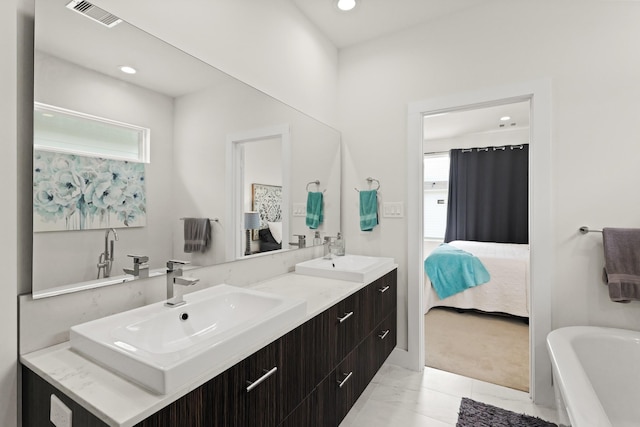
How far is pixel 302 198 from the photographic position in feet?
7.47

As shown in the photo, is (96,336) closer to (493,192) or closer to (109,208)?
(109,208)

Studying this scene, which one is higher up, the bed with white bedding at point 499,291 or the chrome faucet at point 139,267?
the chrome faucet at point 139,267

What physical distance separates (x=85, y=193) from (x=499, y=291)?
3806 mm

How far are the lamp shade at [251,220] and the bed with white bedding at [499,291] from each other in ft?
8.30

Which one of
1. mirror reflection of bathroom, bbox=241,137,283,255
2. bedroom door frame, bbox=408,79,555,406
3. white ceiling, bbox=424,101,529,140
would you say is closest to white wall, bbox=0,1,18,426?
mirror reflection of bathroom, bbox=241,137,283,255

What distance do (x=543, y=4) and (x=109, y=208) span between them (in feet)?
9.01

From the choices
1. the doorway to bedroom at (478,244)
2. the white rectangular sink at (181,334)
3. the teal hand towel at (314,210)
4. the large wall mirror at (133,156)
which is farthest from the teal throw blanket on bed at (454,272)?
the white rectangular sink at (181,334)

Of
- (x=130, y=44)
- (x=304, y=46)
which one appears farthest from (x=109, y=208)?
(x=304, y=46)

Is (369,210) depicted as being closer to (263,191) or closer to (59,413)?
(263,191)

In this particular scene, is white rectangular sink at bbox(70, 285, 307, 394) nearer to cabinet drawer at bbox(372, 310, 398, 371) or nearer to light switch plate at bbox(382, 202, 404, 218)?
cabinet drawer at bbox(372, 310, 398, 371)

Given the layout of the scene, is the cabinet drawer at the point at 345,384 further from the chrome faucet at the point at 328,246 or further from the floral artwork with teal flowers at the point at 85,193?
the floral artwork with teal flowers at the point at 85,193

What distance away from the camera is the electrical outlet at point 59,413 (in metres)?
0.76

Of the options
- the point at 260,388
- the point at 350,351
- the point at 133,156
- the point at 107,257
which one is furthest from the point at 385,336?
the point at 133,156

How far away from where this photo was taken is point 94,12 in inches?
42.9
